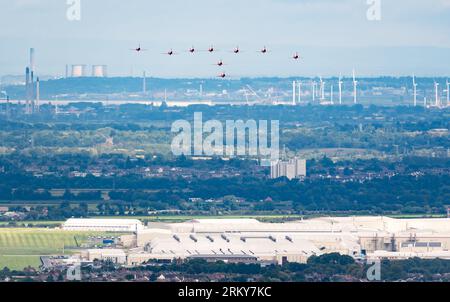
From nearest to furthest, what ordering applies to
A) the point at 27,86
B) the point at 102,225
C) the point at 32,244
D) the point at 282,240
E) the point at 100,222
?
the point at 282,240 < the point at 32,244 < the point at 102,225 < the point at 100,222 < the point at 27,86

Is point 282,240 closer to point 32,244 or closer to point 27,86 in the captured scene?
point 32,244

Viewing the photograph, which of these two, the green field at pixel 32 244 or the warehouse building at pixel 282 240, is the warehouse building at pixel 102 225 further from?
the green field at pixel 32 244

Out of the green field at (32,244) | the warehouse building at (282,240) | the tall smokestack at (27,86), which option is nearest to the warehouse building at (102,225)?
the warehouse building at (282,240)

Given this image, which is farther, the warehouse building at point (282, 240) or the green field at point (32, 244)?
the green field at point (32, 244)

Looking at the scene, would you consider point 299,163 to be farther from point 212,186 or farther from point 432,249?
point 432,249

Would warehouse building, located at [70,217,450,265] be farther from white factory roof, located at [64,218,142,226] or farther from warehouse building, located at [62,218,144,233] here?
white factory roof, located at [64,218,142,226]

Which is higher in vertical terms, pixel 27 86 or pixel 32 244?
pixel 27 86

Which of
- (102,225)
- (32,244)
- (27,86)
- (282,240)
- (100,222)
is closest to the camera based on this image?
(282,240)

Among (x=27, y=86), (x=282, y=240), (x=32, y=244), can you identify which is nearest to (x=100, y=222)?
(x=32, y=244)

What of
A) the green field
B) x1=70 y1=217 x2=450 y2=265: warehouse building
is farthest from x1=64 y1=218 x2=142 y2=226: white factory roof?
the green field
